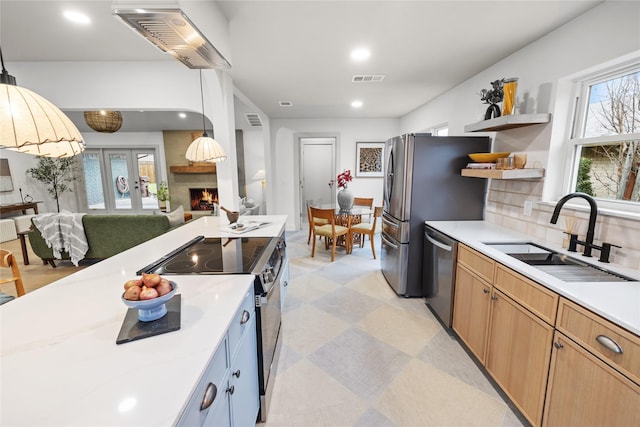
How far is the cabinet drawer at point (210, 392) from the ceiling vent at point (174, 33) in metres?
1.43

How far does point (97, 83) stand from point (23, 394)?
3.35m

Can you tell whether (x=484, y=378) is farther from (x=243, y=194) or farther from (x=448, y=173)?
(x=243, y=194)

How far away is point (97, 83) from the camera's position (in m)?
2.92

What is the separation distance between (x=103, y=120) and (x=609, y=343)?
17.5 feet

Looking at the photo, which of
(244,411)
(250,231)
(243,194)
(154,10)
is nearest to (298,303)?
(250,231)

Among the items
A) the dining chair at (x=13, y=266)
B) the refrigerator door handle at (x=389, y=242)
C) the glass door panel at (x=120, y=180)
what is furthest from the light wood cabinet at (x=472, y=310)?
the glass door panel at (x=120, y=180)

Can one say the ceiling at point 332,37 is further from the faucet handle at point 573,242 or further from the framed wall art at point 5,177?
the framed wall art at point 5,177

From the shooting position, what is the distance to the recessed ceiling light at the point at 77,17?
1.94 m

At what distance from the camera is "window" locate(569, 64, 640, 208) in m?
1.64

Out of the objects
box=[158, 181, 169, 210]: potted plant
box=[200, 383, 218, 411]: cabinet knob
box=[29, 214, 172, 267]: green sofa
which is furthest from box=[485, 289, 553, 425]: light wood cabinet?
box=[158, 181, 169, 210]: potted plant

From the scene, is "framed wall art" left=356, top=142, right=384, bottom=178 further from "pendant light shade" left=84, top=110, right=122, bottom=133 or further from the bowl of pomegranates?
the bowl of pomegranates

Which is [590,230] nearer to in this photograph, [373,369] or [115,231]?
[373,369]

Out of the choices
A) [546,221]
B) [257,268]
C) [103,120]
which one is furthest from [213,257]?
[103,120]

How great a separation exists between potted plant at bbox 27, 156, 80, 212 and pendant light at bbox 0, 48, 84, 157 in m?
6.61
